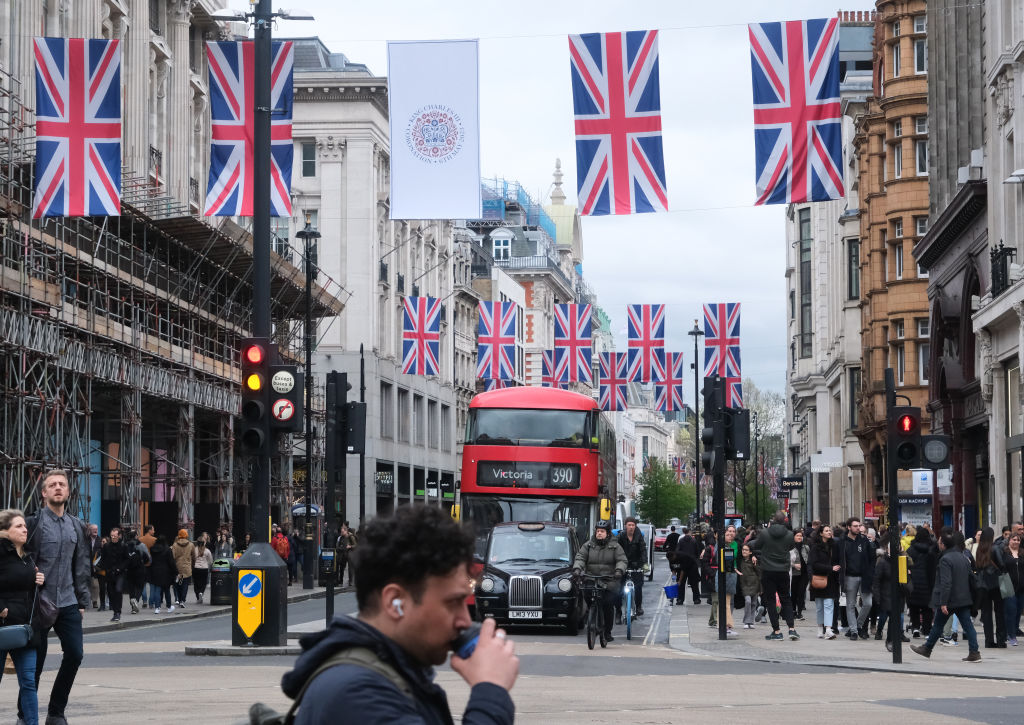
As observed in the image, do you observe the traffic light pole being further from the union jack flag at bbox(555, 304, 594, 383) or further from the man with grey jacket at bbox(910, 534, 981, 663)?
the union jack flag at bbox(555, 304, 594, 383)

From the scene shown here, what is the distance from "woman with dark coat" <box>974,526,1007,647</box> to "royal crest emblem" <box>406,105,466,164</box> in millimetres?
8955

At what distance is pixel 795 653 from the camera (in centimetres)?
2127

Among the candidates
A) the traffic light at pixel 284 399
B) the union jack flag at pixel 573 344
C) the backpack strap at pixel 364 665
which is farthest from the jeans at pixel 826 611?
the union jack flag at pixel 573 344

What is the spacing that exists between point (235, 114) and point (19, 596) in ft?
49.0

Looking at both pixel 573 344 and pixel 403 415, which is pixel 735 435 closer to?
pixel 573 344

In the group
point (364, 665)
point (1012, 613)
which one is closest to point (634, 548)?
point (1012, 613)

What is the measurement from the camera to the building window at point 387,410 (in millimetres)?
74562

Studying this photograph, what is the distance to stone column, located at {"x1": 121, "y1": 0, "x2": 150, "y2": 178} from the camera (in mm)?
45031

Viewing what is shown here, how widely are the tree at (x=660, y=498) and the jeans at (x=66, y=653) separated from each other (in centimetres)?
13150

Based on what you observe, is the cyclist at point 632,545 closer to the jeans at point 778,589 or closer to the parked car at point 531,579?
the parked car at point 531,579

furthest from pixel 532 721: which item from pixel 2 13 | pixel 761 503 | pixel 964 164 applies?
pixel 761 503

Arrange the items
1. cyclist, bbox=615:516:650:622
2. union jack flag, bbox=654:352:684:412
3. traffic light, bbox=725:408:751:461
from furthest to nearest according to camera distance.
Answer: union jack flag, bbox=654:352:684:412 < cyclist, bbox=615:516:650:622 < traffic light, bbox=725:408:751:461

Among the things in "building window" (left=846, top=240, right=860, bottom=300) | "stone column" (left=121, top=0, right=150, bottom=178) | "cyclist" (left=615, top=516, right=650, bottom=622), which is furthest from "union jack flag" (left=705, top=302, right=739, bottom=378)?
"cyclist" (left=615, top=516, right=650, bottom=622)

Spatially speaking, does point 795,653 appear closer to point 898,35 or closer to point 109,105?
→ point 109,105
